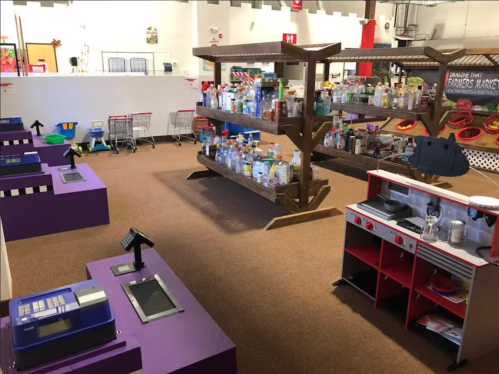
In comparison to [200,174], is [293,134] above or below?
above

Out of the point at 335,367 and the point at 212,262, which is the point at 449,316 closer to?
the point at 335,367

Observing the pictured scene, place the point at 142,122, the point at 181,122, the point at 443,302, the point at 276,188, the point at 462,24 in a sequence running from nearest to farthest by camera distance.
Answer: the point at 443,302 → the point at 276,188 → the point at 142,122 → the point at 181,122 → the point at 462,24

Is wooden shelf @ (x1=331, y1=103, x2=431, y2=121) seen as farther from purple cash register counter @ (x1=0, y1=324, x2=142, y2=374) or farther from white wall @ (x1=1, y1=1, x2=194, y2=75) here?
white wall @ (x1=1, y1=1, x2=194, y2=75)

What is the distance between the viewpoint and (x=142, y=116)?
29.1 ft

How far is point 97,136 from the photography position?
26.6 ft

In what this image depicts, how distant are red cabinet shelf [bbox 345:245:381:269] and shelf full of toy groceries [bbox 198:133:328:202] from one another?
4.56ft

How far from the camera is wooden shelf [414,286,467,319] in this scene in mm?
2396

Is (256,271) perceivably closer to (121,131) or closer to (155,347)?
(155,347)

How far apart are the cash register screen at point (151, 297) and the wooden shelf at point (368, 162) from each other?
4.24 metres

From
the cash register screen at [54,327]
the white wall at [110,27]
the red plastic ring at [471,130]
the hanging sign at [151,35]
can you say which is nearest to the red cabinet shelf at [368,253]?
the cash register screen at [54,327]

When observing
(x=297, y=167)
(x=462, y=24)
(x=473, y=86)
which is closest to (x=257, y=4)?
(x=462, y=24)

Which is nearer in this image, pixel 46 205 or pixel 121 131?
pixel 46 205

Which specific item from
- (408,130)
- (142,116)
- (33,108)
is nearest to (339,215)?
(408,130)

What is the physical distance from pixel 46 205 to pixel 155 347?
2.79m
